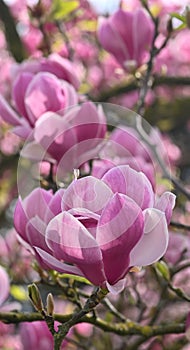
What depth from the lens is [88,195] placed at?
0.77 meters

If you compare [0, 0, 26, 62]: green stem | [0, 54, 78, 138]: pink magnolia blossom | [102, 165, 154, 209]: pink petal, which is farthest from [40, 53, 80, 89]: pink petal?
[0, 0, 26, 62]: green stem

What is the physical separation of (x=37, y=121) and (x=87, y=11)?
265 centimetres

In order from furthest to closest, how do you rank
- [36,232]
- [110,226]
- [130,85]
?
[130,85]
[36,232]
[110,226]

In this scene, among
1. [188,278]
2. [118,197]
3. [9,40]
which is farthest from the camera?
[9,40]

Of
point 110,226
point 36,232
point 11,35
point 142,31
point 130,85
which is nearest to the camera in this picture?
point 110,226

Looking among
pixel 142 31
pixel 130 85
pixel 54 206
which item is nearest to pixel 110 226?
pixel 54 206

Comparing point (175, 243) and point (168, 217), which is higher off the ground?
point (168, 217)

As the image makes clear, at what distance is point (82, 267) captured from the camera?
2.60ft

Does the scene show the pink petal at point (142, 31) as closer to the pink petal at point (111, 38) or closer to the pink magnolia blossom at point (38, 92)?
the pink petal at point (111, 38)

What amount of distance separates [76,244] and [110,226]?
45 millimetres

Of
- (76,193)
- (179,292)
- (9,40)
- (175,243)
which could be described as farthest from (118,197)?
(9,40)

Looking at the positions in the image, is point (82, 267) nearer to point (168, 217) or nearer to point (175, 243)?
point (168, 217)

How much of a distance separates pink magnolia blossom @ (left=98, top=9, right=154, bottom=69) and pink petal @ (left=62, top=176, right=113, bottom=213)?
2.76 ft

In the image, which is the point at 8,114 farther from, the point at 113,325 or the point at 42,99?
the point at 113,325
